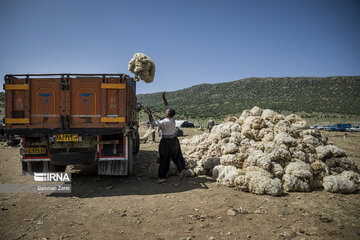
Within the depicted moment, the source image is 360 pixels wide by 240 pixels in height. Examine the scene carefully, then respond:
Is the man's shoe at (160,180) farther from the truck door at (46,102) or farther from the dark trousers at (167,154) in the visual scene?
the truck door at (46,102)

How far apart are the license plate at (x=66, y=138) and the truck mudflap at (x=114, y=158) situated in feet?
1.73

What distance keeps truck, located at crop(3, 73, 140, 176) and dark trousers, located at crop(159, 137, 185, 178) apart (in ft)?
2.91

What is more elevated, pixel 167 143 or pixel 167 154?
pixel 167 143

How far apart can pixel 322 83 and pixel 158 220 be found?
85688mm

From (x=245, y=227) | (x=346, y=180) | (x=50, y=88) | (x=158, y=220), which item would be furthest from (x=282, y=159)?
(x=50, y=88)

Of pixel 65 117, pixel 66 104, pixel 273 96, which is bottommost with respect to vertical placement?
pixel 65 117

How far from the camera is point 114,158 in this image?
15.6 feet

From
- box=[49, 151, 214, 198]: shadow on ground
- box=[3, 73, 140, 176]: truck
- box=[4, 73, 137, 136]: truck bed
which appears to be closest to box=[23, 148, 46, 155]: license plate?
box=[3, 73, 140, 176]: truck

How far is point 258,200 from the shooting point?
153 inches

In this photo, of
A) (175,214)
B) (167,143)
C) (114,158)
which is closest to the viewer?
(175,214)

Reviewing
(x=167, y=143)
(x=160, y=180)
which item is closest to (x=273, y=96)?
(x=167, y=143)

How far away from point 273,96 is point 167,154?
2615 inches

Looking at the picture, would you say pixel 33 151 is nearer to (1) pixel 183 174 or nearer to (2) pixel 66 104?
(2) pixel 66 104

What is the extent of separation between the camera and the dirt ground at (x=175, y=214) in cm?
281
